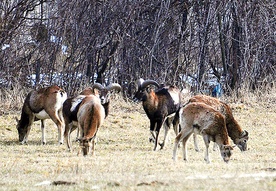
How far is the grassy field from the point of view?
411 inches

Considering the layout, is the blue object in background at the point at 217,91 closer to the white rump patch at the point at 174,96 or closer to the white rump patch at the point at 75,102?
the white rump patch at the point at 174,96

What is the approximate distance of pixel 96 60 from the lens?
1078 inches

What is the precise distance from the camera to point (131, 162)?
14250 mm

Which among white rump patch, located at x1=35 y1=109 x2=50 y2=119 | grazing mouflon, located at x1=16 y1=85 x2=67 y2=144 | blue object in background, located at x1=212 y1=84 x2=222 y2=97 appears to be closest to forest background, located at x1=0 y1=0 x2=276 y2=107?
blue object in background, located at x1=212 y1=84 x2=222 y2=97

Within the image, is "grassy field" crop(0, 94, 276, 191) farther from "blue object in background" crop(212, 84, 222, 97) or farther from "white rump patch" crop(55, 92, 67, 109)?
"blue object in background" crop(212, 84, 222, 97)

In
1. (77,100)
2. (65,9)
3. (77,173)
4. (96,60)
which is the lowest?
(77,173)

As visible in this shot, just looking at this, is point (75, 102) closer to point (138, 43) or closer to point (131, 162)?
point (131, 162)

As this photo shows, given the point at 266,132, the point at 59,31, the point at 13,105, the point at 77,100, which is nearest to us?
the point at 77,100

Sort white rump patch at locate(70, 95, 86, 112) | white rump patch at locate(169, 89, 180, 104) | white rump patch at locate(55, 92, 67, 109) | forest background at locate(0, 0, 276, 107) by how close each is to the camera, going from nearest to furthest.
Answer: white rump patch at locate(70, 95, 86, 112) → white rump patch at locate(169, 89, 180, 104) → white rump patch at locate(55, 92, 67, 109) → forest background at locate(0, 0, 276, 107)

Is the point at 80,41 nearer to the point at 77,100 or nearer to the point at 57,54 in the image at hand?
the point at 57,54

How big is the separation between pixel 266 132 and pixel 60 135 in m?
6.09

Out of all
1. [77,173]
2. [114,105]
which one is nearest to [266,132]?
[114,105]

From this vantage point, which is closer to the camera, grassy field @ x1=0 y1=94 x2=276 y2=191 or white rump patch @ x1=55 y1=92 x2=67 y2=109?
grassy field @ x1=0 y1=94 x2=276 y2=191

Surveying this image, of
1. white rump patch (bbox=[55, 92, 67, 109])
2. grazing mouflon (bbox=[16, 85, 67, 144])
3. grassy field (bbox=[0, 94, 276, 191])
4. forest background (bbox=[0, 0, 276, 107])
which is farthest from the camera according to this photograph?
forest background (bbox=[0, 0, 276, 107])
